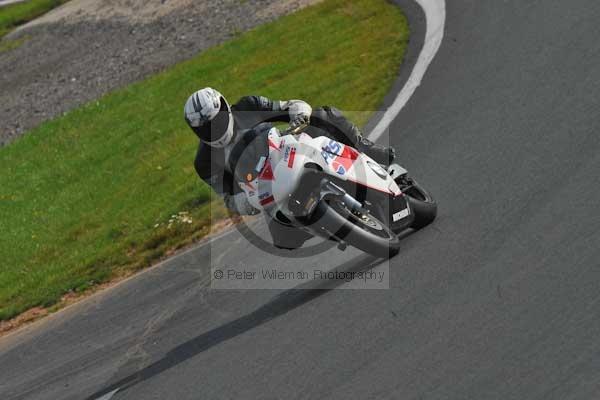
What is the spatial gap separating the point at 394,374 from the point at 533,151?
3898mm

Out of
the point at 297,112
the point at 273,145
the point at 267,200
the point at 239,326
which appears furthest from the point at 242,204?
the point at 239,326

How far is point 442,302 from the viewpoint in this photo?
7.14m

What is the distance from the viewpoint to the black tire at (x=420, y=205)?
28.3 ft

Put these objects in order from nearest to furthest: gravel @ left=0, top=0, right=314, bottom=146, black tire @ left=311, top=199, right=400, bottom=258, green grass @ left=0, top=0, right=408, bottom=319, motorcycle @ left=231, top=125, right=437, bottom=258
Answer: black tire @ left=311, top=199, right=400, bottom=258 < motorcycle @ left=231, top=125, right=437, bottom=258 < green grass @ left=0, top=0, right=408, bottom=319 < gravel @ left=0, top=0, right=314, bottom=146

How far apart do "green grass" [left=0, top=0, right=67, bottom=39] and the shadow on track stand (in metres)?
25.5

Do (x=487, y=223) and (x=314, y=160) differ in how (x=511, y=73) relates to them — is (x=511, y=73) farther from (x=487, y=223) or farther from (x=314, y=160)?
(x=314, y=160)

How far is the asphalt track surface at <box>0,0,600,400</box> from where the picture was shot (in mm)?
6285

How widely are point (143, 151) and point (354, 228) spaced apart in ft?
30.5

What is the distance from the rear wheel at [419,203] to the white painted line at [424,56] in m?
2.86

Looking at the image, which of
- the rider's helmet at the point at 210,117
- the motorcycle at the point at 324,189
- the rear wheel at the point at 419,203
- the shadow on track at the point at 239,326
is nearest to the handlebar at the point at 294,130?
the motorcycle at the point at 324,189

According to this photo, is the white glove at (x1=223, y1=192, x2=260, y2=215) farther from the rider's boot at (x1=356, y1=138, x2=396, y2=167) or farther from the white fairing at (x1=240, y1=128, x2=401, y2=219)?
the rider's boot at (x1=356, y1=138, x2=396, y2=167)

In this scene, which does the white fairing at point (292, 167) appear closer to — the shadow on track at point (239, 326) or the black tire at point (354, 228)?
the black tire at point (354, 228)

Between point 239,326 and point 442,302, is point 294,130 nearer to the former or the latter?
point 239,326

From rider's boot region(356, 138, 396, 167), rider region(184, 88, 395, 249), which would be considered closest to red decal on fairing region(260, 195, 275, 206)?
rider region(184, 88, 395, 249)
